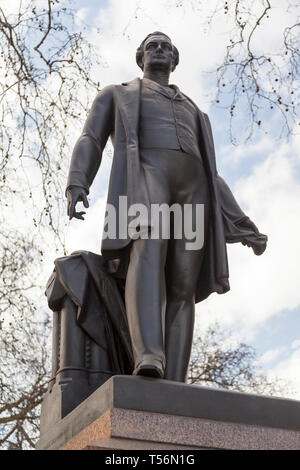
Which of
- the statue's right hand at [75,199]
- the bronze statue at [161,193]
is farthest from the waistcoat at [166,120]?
the statue's right hand at [75,199]

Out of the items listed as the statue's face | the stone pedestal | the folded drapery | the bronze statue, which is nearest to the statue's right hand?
the bronze statue

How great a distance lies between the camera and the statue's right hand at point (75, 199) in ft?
18.6

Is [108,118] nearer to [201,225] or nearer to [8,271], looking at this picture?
[201,225]

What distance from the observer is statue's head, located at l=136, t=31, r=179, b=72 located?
6.29 m

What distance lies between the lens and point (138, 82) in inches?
244

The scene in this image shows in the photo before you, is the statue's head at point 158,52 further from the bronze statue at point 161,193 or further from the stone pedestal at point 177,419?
the stone pedestal at point 177,419

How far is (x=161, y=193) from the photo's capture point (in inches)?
220

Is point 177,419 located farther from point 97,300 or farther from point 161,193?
point 161,193

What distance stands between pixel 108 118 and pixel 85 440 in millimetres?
2365

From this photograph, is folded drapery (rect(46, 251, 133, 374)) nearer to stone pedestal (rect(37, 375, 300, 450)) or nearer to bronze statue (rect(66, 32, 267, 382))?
bronze statue (rect(66, 32, 267, 382))

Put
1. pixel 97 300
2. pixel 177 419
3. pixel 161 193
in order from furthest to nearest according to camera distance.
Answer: pixel 97 300 < pixel 161 193 < pixel 177 419

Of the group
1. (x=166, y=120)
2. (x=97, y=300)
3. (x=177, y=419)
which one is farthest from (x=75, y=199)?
(x=177, y=419)

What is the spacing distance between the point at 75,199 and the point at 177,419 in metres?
1.71
